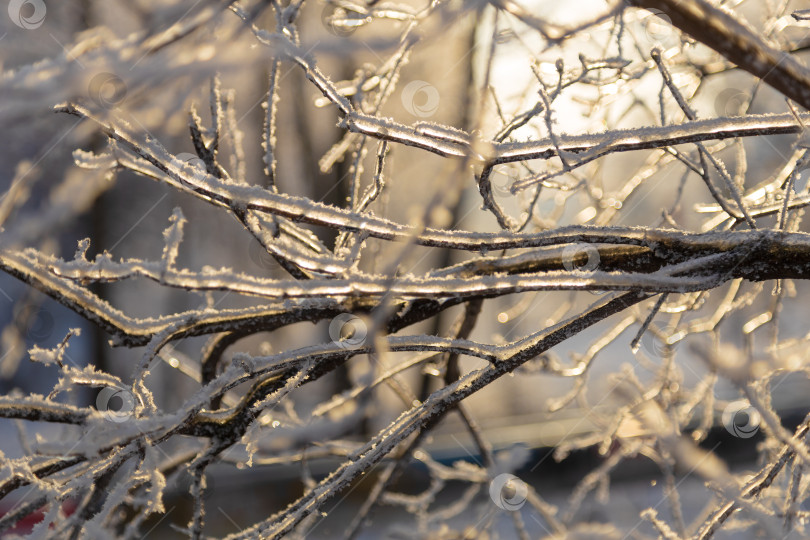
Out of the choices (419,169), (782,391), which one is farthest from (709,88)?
(782,391)

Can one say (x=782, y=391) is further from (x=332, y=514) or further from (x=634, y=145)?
(x=634, y=145)

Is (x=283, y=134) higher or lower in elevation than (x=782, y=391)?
higher

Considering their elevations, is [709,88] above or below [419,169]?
below

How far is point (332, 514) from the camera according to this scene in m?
8.25

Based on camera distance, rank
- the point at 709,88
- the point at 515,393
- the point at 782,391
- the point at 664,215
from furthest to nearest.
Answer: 1. the point at 515,393
2. the point at 782,391
3. the point at 709,88
4. the point at 664,215

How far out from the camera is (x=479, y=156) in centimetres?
131

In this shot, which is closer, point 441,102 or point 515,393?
point 441,102

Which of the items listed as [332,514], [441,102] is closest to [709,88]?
[441,102]

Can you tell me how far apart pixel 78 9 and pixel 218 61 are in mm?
7163

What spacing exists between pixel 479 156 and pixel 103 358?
8.24 m

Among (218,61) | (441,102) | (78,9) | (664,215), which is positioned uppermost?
(78,9)

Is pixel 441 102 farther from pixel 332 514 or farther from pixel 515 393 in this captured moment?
pixel 515 393

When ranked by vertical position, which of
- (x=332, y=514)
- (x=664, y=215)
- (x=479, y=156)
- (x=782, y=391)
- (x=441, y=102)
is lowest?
(x=479, y=156)

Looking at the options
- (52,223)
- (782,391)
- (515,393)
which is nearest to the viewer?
(52,223)
